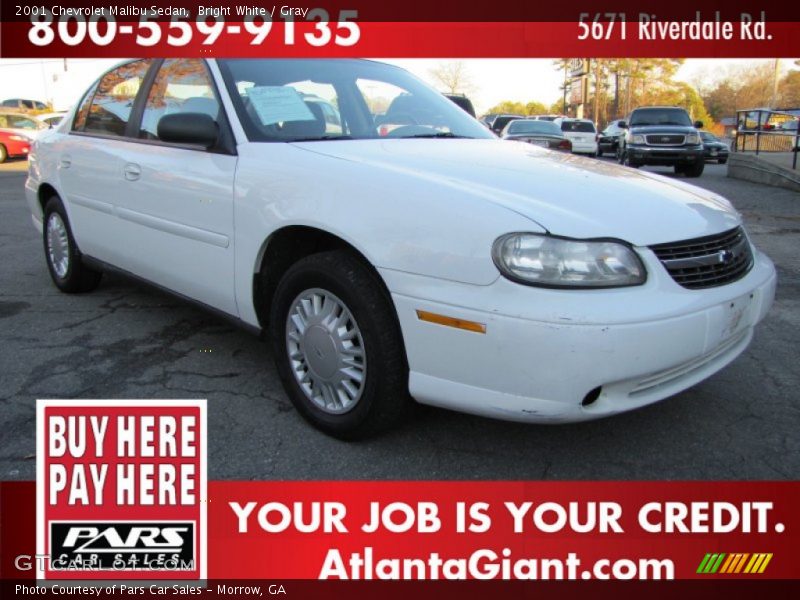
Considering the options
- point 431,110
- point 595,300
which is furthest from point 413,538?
point 431,110

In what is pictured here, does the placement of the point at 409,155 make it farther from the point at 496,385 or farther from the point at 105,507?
the point at 105,507

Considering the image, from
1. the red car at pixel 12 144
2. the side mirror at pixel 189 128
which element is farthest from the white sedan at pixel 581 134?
the side mirror at pixel 189 128

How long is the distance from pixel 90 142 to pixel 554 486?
336 centimetres

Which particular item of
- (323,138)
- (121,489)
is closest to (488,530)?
(121,489)

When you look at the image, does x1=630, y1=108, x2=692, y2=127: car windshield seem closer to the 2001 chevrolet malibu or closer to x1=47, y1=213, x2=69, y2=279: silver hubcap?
the 2001 chevrolet malibu

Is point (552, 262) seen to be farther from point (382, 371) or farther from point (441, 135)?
point (441, 135)

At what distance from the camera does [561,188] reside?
8.33ft

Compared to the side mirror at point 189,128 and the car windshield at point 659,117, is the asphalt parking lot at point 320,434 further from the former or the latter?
the car windshield at point 659,117

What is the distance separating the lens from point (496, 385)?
2260mm

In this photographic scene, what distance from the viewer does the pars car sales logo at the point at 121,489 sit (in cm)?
215

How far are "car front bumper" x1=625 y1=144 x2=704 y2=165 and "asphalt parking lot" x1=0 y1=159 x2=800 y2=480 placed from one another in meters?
12.2

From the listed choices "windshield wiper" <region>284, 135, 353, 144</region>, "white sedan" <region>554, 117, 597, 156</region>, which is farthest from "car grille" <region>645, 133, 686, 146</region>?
"windshield wiper" <region>284, 135, 353, 144</region>

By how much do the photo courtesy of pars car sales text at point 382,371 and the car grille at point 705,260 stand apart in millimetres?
15

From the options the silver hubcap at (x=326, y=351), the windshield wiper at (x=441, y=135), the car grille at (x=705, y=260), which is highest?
the windshield wiper at (x=441, y=135)
